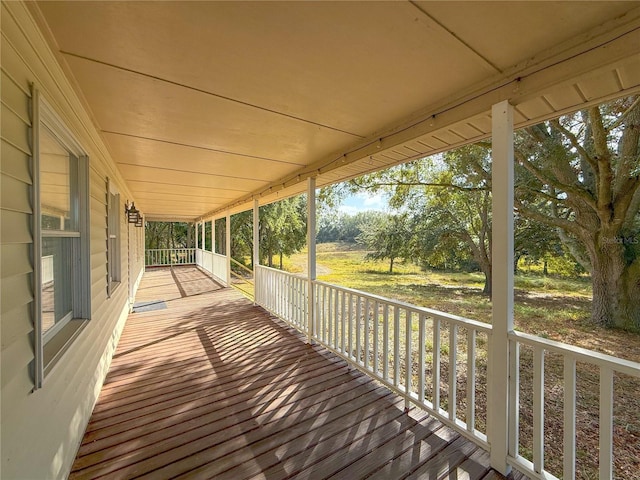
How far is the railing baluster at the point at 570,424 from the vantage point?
1476 millimetres

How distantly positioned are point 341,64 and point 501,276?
157 centimetres

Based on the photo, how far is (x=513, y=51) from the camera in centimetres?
145

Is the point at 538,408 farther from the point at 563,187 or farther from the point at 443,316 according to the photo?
the point at 563,187

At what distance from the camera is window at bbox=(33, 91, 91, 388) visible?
128 centimetres

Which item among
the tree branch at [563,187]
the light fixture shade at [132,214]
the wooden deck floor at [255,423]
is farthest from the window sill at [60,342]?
the tree branch at [563,187]

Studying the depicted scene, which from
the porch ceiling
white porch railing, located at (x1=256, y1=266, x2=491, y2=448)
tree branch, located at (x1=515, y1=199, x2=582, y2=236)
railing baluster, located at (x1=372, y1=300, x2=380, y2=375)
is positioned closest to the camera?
the porch ceiling

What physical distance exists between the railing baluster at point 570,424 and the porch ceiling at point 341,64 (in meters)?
1.54

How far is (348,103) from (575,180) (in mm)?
5809

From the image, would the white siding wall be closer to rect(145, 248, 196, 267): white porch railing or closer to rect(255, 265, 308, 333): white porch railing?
rect(255, 265, 308, 333): white porch railing

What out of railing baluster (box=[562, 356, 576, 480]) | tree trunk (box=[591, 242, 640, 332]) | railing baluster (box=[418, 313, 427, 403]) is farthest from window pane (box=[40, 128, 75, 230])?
tree trunk (box=[591, 242, 640, 332])

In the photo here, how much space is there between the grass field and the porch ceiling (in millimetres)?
2596

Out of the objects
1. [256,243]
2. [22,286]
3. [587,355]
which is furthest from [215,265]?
[587,355]

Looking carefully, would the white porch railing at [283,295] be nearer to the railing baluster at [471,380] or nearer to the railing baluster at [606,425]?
the railing baluster at [471,380]

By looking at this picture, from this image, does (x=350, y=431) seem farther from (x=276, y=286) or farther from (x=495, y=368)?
(x=276, y=286)
